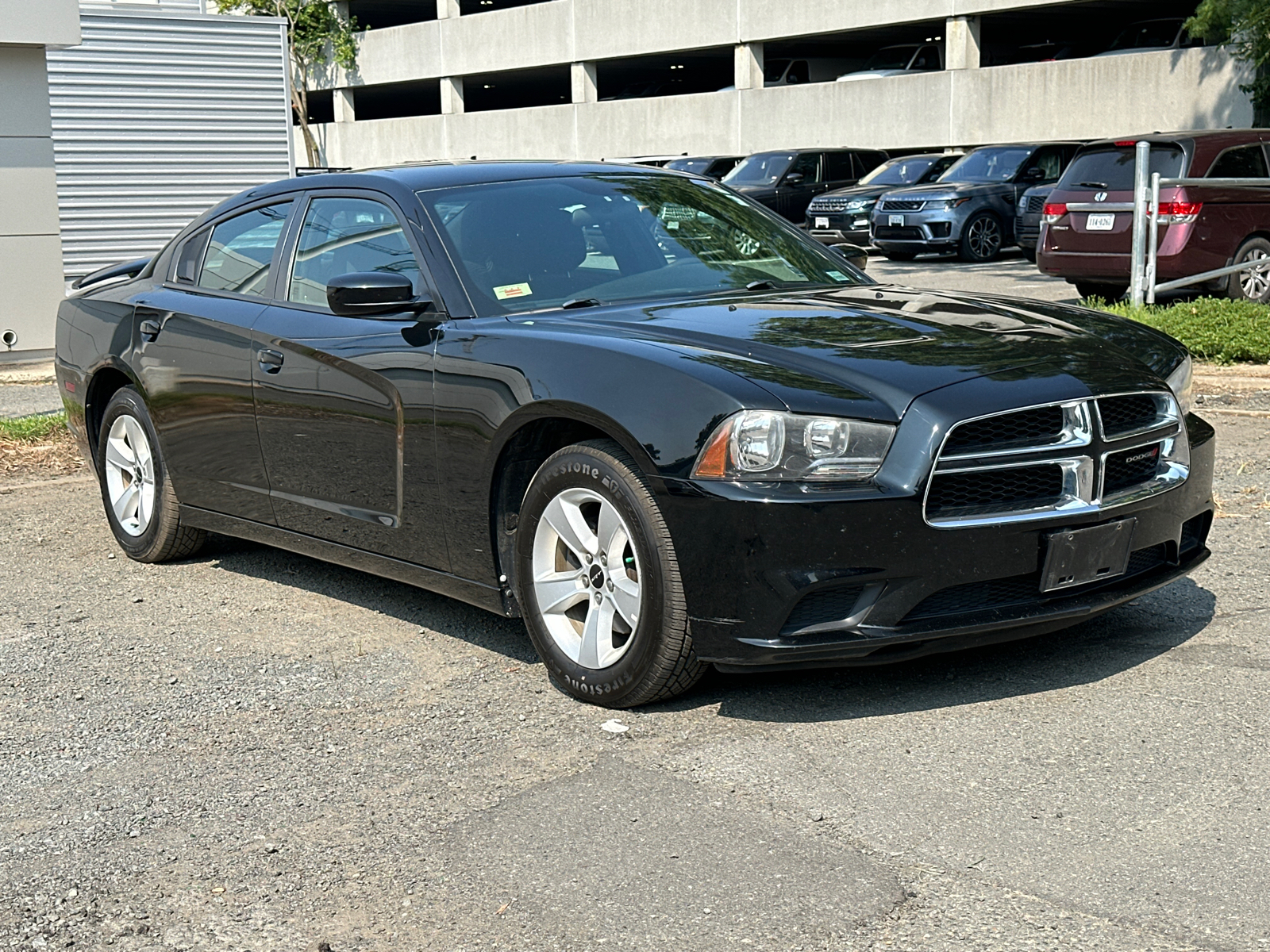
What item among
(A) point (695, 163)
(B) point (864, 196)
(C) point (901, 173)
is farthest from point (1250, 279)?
(A) point (695, 163)

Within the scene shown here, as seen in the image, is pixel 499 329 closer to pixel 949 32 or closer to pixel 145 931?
pixel 145 931

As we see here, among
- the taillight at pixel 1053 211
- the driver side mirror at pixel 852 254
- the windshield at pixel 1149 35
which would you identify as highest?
the windshield at pixel 1149 35

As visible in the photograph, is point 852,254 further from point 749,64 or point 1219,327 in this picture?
point 749,64

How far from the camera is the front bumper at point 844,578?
4109 mm

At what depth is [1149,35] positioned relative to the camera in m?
29.5

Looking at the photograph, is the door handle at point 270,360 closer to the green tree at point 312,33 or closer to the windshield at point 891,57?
the windshield at point 891,57

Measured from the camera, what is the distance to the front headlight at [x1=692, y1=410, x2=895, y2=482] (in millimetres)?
4145

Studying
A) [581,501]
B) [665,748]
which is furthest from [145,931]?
[581,501]

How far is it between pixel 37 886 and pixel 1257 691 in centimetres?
330

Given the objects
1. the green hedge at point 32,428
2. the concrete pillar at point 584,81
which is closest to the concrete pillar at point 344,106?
the concrete pillar at point 584,81

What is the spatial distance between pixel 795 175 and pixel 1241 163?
12.0 meters

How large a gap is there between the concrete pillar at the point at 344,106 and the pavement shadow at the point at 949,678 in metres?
46.9

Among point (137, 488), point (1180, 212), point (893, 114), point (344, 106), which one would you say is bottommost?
point (137, 488)

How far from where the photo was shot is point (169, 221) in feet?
52.6
